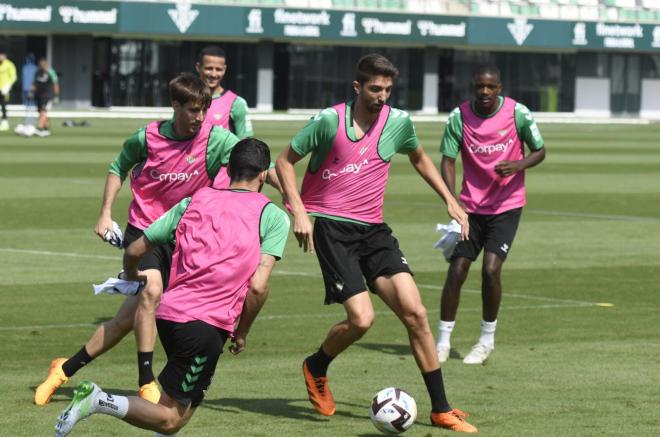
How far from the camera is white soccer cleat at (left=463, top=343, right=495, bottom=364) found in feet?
35.2

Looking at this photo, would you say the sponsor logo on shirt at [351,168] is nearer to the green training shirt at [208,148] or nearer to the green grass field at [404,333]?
the green training shirt at [208,148]

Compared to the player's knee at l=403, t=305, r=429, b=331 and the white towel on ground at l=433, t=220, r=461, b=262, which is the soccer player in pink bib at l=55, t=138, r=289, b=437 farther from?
the white towel on ground at l=433, t=220, r=461, b=262

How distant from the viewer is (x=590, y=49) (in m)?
73.5

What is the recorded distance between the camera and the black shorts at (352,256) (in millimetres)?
8852

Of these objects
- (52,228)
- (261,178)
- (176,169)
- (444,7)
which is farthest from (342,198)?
(444,7)

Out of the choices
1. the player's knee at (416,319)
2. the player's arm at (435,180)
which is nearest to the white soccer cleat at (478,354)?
the player's arm at (435,180)

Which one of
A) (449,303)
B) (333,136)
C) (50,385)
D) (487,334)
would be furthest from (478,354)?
(50,385)

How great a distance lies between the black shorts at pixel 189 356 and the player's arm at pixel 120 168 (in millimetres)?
2091

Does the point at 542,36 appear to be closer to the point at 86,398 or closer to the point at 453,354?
the point at 453,354

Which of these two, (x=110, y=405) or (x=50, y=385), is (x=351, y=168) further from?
(x=110, y=405)

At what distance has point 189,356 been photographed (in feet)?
23.1

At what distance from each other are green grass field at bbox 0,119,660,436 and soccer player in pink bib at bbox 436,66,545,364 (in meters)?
0.60

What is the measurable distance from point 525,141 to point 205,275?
16.2ft

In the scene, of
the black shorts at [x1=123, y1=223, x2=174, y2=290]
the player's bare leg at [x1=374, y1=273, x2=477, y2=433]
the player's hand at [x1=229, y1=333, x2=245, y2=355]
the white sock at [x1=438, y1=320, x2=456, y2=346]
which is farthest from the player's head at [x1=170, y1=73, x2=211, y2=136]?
the white sock at [x1=438, y1=320, x2=456, y2=346]
